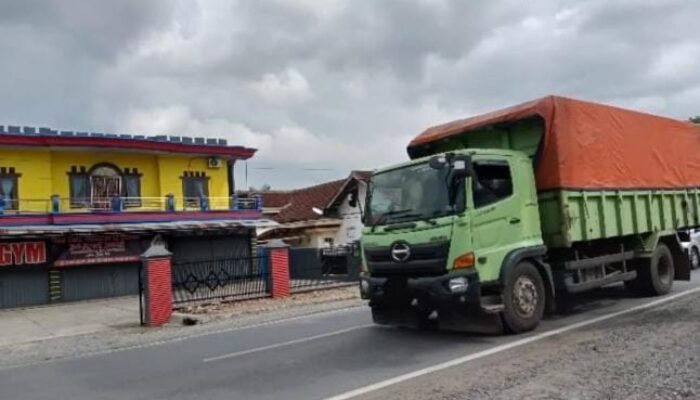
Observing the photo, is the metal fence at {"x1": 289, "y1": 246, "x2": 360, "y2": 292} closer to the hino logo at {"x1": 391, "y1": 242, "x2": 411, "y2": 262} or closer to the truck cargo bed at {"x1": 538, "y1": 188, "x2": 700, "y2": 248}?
the truck cargo bed at {"x1": 538, "y1": 188, "x2": 700, "y2": 248}

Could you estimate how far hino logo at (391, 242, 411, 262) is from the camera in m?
9.12

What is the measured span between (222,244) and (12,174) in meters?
9.74

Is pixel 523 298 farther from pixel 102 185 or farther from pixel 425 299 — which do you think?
pixel 102 185

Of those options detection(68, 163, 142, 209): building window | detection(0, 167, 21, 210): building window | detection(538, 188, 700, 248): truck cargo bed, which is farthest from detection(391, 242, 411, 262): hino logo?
detection(0, 167, 21, 210): building window

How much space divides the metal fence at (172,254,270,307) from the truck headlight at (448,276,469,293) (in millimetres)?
11449

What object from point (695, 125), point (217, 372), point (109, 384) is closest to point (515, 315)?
point (217, 372)

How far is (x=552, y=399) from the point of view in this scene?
19.3 feet

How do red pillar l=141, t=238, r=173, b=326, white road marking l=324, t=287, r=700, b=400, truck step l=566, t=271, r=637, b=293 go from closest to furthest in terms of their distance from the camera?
white road marking l=324, t=287, r=700, b=400 < truck step l=566, t=271, r=637, b=293 < red pillar l=141, t=238, r=173, b=326

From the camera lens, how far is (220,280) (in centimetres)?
2044

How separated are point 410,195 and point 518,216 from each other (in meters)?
1.65

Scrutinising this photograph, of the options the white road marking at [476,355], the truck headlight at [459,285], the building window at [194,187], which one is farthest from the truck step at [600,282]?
the building window at [194,187]

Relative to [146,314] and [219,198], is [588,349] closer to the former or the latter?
[146,314]

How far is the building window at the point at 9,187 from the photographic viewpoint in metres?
26.2

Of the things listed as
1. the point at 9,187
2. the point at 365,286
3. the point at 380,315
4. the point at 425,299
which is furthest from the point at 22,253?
the point at 425,299
